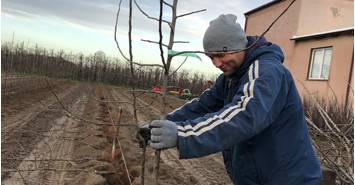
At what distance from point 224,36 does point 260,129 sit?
0.53 m

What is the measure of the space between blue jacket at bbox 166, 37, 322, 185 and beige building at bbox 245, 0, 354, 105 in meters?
11.0

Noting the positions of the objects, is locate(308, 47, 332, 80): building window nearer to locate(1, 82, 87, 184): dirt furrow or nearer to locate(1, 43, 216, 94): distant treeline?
locate(1, 82, 87, 184): dirt furrow

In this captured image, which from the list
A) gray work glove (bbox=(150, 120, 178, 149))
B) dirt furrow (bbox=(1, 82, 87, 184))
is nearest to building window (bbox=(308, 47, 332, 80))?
dirt furrow (bbox=(1, 82, 87, 184))

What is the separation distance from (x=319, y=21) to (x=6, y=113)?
13.0 metres

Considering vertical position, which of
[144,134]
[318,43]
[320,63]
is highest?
[318,43]

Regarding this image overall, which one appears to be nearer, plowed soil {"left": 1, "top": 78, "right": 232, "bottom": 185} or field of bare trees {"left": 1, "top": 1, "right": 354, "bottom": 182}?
field of bare trees {"left": 1, "top": 1, "right": 354, "bottom": 182}

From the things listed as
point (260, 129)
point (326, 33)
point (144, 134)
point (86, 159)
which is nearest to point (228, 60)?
point (260, 129)

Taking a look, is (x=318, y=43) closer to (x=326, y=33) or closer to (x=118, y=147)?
(x=326, y=33)

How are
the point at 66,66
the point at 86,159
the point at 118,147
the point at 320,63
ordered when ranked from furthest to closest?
the point at 66,66, the point at 320,63, the point at 118,147, the point at 86,159

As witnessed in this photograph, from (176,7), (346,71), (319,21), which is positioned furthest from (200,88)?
(176,7)

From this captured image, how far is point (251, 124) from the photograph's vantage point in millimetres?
1731

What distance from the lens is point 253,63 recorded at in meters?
1.97

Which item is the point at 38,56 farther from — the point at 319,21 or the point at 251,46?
the point at 251,46

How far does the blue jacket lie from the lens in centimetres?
171
